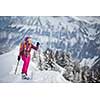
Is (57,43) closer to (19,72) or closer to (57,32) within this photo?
(57,32)

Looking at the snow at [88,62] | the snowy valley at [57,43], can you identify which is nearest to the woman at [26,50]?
the snowy valley at [57,43]

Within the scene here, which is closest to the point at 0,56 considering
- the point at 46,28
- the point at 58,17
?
the point at 46,28

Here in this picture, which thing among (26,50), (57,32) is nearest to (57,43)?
(57,32)

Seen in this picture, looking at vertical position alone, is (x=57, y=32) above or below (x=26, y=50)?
above

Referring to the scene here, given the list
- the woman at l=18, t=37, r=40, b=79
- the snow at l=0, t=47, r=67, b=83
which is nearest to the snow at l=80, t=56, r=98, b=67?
the snow at l=0, t=47, r=67, b=83

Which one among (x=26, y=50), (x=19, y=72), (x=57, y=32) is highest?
(x=57, y=32)

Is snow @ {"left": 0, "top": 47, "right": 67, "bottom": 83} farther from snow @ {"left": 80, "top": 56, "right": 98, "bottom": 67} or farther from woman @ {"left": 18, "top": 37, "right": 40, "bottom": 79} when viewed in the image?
snow @ {"left": 80, "top": 56, "right": 98, "bottom": 67}

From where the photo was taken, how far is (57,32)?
1.90 meters

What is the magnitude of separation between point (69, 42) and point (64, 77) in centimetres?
30

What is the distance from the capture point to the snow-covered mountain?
1.89m

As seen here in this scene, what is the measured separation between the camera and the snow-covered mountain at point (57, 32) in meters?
1.89
